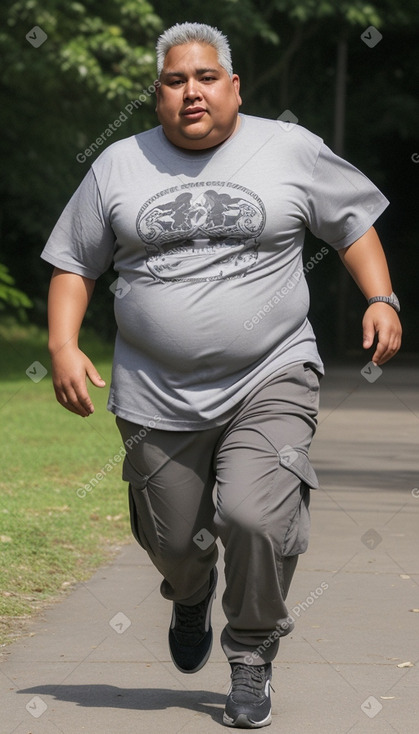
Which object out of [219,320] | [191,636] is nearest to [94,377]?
[219,320]

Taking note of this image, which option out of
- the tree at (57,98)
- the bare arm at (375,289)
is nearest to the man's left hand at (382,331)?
the bare arm at (375,289)

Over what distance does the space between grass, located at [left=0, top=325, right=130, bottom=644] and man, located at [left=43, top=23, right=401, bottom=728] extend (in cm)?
134

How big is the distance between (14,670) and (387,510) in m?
Answer: 3.69

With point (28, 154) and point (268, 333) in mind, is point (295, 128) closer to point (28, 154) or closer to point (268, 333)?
point (268, 333)

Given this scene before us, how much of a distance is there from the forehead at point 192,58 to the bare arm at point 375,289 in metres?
0.67

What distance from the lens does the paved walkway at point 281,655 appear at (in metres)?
4.27

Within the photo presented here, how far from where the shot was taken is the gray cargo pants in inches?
160

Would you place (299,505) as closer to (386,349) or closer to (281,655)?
Answer: (386,349)

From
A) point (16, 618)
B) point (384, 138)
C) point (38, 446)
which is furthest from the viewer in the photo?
point (384, 138)

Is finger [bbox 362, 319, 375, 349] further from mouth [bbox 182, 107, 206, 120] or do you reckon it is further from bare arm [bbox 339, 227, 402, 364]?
mouth [bbox 182, 107, 206, 120]

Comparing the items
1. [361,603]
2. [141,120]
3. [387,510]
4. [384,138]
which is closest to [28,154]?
[141,120]

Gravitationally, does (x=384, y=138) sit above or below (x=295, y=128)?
below

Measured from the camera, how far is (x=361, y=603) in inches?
231

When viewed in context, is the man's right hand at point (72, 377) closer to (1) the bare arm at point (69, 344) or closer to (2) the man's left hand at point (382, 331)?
(1) the bare arm at point (69, 344)
